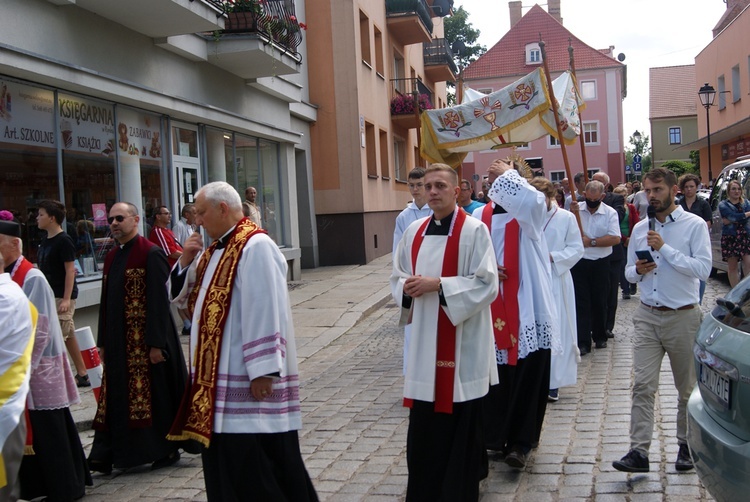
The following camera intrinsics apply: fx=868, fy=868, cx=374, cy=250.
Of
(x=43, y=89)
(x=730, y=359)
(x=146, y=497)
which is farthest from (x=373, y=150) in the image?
(x=730, y=359)

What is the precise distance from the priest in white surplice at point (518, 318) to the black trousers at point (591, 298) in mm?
3739

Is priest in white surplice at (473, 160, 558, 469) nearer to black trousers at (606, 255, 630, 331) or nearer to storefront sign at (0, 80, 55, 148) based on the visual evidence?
black trousers at (606, 255, 630, 331)

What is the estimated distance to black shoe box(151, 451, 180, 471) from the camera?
6109 millimetres

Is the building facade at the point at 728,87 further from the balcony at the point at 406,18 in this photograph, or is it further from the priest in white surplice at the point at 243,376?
the priest in white surplice at the point at 243,376

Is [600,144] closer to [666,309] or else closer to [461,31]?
[461,31]

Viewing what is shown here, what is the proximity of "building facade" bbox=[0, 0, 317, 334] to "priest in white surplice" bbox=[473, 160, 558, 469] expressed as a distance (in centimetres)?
567

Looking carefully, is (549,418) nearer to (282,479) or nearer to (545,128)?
(282,479)

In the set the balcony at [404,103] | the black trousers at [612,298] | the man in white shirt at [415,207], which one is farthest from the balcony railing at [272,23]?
the balcony at [404,103]

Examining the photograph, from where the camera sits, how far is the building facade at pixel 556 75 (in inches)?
2197

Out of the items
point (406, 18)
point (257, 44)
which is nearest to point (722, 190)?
point (257, 44)

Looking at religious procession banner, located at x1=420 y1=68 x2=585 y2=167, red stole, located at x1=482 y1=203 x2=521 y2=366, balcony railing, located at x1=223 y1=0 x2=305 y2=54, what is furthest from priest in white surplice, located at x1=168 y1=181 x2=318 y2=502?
balcony railing, located at x1=223 y1=0 x2=305 y2=54

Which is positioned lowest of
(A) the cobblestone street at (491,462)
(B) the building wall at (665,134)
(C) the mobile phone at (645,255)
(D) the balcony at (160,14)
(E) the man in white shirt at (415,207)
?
(A) the cobblestone street at (491,462)

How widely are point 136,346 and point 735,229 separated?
9504 mm

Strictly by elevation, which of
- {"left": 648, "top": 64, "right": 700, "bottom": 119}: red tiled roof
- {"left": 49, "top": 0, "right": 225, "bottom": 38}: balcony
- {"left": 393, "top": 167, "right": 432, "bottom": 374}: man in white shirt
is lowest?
{"left": 393, "top": 167, "right": 432, "bottom": 374}: man in white shirt
